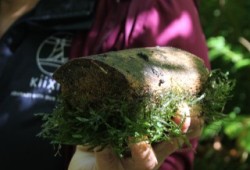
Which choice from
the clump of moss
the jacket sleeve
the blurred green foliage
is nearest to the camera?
the clump of moss

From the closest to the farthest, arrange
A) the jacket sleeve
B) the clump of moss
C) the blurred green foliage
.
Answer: the clump of moss
the jacket sleeve
the blurred green foliage

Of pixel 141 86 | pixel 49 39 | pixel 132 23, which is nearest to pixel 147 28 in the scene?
pixel 132 23

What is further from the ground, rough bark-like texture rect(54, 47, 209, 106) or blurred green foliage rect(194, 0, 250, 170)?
rough bark-like texture rect(54, 47, 209, 106)

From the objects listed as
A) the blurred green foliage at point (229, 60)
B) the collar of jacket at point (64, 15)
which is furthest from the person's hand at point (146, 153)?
the blurred green foliage at point (229, 60)

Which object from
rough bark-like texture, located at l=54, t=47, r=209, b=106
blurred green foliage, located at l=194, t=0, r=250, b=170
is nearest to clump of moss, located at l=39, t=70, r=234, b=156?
rough bark-like texture, located at l=54, t=47, r=209, b=106

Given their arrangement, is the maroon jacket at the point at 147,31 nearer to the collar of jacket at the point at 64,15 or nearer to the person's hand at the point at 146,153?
the collar of jacket at the point at 64,15

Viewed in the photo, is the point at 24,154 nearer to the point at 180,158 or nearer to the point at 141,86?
the point at 180,158

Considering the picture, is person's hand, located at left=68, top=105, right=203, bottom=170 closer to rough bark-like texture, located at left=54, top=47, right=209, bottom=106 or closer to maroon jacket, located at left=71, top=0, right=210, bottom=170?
rough bark-like texture, located at left=54, top=47, right=209, bottom=106

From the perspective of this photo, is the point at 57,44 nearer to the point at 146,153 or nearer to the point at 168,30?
the point at 168,30
